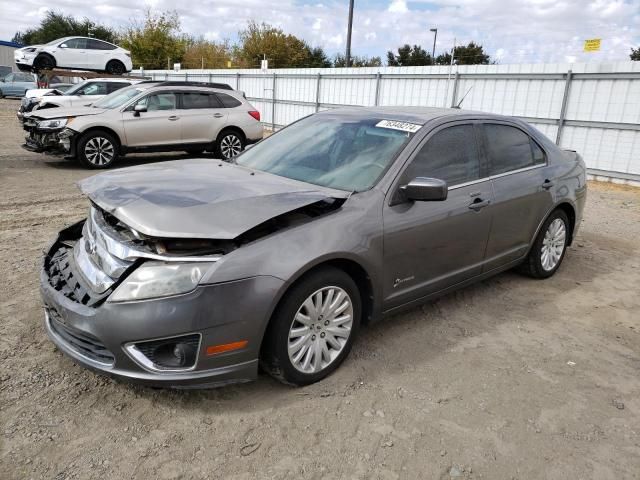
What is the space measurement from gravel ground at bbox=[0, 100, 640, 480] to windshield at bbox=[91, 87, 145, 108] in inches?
275

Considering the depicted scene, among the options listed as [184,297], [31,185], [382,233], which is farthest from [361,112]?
[31,185]

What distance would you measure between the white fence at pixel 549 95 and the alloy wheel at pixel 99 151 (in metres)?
8.12

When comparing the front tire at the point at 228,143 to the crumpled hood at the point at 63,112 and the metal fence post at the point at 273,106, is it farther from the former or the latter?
the metal fence post at the point at 273,106

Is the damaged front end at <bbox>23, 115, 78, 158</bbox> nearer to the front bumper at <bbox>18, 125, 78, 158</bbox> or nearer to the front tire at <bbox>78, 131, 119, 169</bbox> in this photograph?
the front bumper at <bbox>18, 125, 78, 158</bbox>

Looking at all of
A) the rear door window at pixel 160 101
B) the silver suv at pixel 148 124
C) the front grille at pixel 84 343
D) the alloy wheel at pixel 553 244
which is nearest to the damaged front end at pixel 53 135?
the silver suv at pixel 148 124

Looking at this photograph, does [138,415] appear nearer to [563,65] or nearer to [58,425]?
[58,425]

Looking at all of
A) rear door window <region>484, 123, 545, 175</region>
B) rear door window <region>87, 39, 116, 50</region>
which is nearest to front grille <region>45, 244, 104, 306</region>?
rear door window <region>484, 123, 545, 175</region>

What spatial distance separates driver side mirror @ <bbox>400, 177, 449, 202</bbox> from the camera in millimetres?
3262

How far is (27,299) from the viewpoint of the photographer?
406 centimetres

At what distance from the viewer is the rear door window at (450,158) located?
3.62 meters

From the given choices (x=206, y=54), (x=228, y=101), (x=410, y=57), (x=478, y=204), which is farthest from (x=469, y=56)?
(x=478, y=204)

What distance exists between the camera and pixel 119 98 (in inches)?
421

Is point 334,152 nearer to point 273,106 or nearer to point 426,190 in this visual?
point 426,190

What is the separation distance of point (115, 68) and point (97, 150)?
44.9ft
